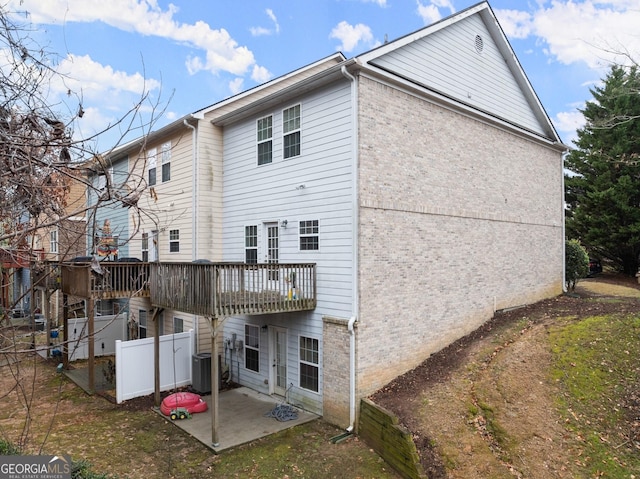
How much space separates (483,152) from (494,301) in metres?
5.08

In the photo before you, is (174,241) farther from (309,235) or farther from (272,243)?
(309,235)

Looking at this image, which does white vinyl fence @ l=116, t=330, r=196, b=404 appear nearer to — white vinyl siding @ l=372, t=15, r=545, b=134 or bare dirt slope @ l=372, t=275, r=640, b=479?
bare dirt slope @ l=372, t=275, r=640, b=479

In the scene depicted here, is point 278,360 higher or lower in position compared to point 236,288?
lower

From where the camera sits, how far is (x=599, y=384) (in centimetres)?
1004

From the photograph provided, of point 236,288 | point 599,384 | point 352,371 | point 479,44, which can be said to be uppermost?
point 479,44

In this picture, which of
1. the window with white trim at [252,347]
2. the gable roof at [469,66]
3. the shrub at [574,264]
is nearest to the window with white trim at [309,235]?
the window with white trim at [252,347]

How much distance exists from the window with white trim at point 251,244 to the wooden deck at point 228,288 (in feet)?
8.40

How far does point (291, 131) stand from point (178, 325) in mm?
8462

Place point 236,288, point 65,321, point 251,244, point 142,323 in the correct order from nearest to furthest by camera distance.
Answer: point 236,288 → point 251,244 → point 65,321 → point 142,323

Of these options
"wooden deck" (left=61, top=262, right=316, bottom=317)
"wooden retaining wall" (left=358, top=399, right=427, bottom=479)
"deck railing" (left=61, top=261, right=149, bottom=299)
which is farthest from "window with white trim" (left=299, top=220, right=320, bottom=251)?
"deck railing" (left=61, top=261, right=149, bottom=299)

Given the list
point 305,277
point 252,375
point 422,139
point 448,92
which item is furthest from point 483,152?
point 252,375

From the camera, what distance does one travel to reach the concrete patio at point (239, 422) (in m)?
10.1

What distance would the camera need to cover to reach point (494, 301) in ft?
49.1

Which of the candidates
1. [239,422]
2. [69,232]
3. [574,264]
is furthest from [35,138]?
[574,264]
